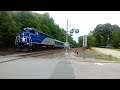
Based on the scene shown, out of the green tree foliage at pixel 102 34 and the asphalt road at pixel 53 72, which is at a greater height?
the green tree foliage at pixel 102 34

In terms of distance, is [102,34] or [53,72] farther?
[102,34]

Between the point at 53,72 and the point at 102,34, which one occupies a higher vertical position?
the point at 102,34

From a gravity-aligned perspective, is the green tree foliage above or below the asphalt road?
above

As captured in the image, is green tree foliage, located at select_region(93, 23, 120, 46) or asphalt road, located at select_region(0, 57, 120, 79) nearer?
asphalt road, located at select_region(0, 57, 120, 79)

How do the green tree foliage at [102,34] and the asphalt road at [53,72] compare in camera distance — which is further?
the green tree foliage at [102,34]
